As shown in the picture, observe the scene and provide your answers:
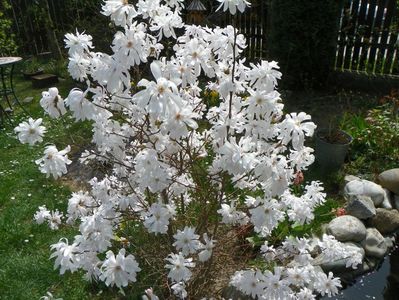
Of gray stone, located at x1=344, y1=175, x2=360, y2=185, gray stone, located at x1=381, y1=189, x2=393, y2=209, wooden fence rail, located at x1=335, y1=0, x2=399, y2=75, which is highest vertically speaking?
wooden fence rail, located at x1=335, y1=0, x2=399, y2=75

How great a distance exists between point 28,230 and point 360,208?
2.54m

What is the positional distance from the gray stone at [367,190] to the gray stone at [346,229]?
14.0 inches

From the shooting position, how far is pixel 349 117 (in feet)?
15.3

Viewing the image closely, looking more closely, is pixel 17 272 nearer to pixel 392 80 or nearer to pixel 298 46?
pixel 298 46

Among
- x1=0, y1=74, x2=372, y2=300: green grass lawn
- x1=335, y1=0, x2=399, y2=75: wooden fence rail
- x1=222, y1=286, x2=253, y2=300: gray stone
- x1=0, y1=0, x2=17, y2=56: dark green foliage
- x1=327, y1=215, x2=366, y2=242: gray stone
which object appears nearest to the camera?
x1=222, y1=286, x2=253, y2=300: gray stone

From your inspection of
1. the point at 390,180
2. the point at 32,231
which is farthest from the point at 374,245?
the point at 32,231

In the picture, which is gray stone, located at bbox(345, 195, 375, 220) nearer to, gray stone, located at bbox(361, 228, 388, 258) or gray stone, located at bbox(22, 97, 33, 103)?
gray stone, located at bbox(361, 228, 388, 258)

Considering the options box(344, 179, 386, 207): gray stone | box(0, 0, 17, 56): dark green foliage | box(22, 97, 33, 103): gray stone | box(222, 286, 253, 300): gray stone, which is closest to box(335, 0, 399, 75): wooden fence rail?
box(344, 179, 386, 207): gray stone

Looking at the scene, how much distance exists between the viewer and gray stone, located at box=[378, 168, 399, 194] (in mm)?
3633

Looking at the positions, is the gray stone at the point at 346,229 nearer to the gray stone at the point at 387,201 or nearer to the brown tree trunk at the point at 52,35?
the gray stone at the point at 387,201

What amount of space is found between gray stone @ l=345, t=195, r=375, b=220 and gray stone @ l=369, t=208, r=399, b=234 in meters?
0.08

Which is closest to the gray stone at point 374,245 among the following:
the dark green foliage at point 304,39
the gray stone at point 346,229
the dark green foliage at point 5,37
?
the gray stone at point 346,229

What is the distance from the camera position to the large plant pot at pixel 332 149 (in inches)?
155

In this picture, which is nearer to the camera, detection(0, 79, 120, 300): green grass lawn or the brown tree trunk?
detection(0, 79, 120, 300): green grass lawn
